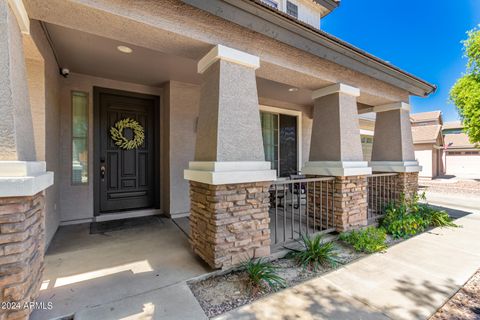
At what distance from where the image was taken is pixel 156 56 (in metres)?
3.73

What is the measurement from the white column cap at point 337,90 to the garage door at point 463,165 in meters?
23.5

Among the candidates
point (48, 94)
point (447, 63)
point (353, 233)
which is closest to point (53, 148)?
point (48, 94)

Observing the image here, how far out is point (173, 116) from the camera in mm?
4949

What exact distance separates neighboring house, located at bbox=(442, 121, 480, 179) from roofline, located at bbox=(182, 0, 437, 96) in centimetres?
2242

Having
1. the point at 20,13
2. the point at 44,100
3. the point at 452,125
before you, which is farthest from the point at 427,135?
the point at 20,13

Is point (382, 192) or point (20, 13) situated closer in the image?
point (20, 13)

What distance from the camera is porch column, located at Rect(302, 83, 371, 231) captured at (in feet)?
13.2

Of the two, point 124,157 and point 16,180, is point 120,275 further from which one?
point 124,157

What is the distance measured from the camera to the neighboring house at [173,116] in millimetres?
2027

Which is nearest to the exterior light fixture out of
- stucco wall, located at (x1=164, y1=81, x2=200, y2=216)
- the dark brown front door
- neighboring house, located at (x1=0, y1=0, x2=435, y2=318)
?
neighboring house, located at (x1=0, y1=0, x2=435, y2=318)

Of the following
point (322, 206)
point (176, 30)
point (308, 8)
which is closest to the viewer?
point (176, 30)

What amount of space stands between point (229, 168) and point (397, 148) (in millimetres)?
4667

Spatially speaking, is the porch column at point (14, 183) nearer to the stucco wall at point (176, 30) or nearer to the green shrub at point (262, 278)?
the stucco wall at point (176, 30)

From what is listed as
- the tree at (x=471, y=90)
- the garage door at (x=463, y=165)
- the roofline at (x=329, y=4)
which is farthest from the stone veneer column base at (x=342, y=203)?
the garage door at (x=463, y=165)
